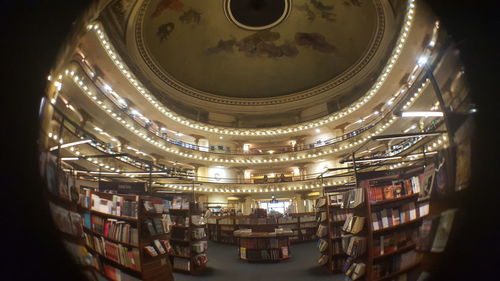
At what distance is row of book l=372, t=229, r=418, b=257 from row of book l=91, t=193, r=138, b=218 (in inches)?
30.7

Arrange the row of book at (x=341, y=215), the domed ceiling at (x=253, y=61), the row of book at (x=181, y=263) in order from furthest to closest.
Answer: the domed ceiling at (x=253, y=61), the row of book at (x=341, y=215), the row of book at (x=181, y=263)

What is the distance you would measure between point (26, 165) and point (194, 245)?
530mm

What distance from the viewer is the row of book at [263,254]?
602 mm

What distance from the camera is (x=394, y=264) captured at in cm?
55

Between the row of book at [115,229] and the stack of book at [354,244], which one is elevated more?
the row of book at [115,229]

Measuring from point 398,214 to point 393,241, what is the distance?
0.09 m

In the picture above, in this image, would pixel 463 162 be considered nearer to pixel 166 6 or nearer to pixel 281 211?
pixel 281 211

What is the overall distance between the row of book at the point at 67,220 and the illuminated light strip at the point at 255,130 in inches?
16.8

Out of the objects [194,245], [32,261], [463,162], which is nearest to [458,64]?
[463,162]

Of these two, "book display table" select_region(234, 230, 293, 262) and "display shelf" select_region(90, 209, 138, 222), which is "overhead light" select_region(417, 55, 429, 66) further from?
"display shelf" select_region(90, 209, 138, 222)

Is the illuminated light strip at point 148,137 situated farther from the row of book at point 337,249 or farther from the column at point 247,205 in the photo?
the row of book at point 337,249

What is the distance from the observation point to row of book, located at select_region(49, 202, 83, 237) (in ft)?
1.55

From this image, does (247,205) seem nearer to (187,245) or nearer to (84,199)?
(187,245)

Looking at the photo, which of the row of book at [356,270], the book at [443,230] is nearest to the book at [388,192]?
the book at [443,230]
